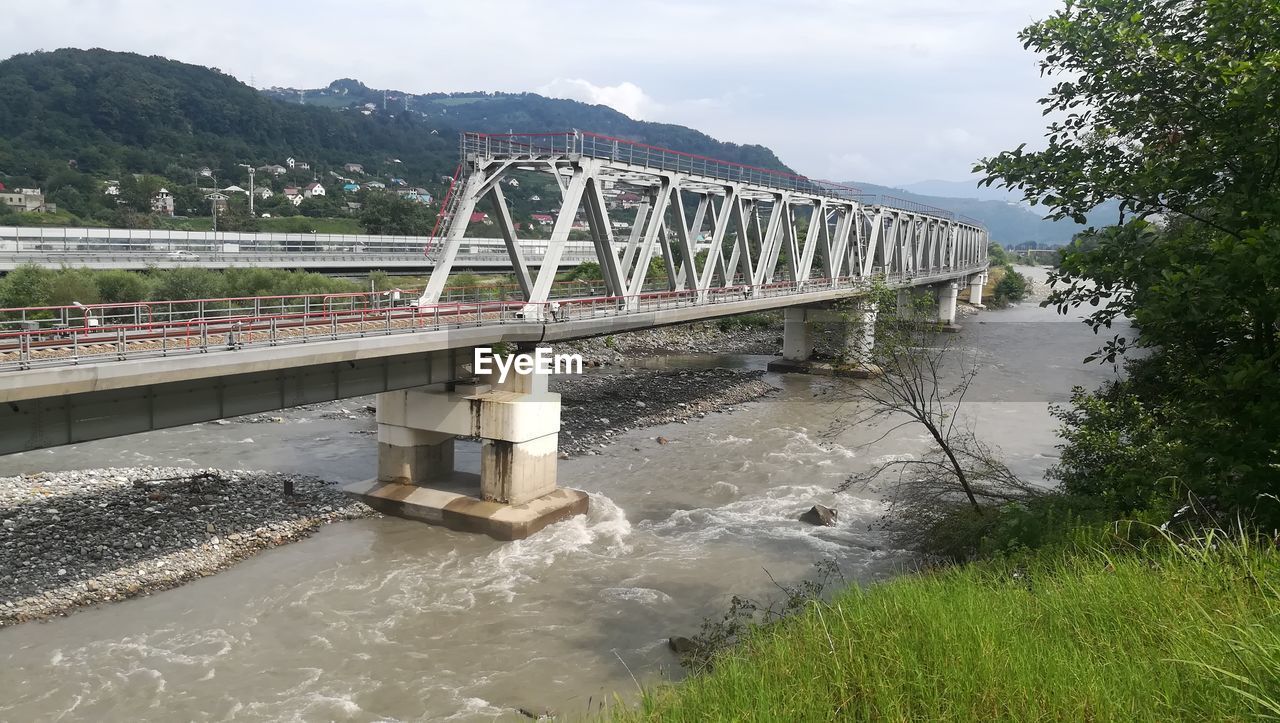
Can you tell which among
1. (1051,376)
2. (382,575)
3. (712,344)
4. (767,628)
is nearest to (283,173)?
(712,344)

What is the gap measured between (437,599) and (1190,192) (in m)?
14.5

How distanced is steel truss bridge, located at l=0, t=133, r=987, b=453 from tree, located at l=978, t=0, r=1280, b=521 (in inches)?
374

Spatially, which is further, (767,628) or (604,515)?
(604,515)

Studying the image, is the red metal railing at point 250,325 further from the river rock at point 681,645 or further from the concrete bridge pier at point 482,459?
the river rock at point 681,645

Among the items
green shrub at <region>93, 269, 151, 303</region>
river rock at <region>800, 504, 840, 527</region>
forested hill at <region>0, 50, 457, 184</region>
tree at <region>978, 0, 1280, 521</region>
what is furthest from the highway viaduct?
forested hill at <region>0, 50, 457, 184</region>

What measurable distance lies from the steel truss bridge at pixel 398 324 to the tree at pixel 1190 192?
9.51 meters

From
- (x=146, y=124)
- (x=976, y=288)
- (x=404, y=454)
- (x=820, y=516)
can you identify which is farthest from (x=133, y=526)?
(x=146, y=124)

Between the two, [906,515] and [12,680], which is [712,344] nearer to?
[906,515]

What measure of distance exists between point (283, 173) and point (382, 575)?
146433mm

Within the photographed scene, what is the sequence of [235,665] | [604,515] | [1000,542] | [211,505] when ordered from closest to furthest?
[1000,542]
[235,665]
[211,505]
[604,515]

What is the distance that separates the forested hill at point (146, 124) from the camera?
114 metres

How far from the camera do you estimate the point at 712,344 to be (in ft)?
193

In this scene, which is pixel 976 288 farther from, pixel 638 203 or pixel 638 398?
pixel 638 203

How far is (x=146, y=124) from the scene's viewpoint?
445ft
